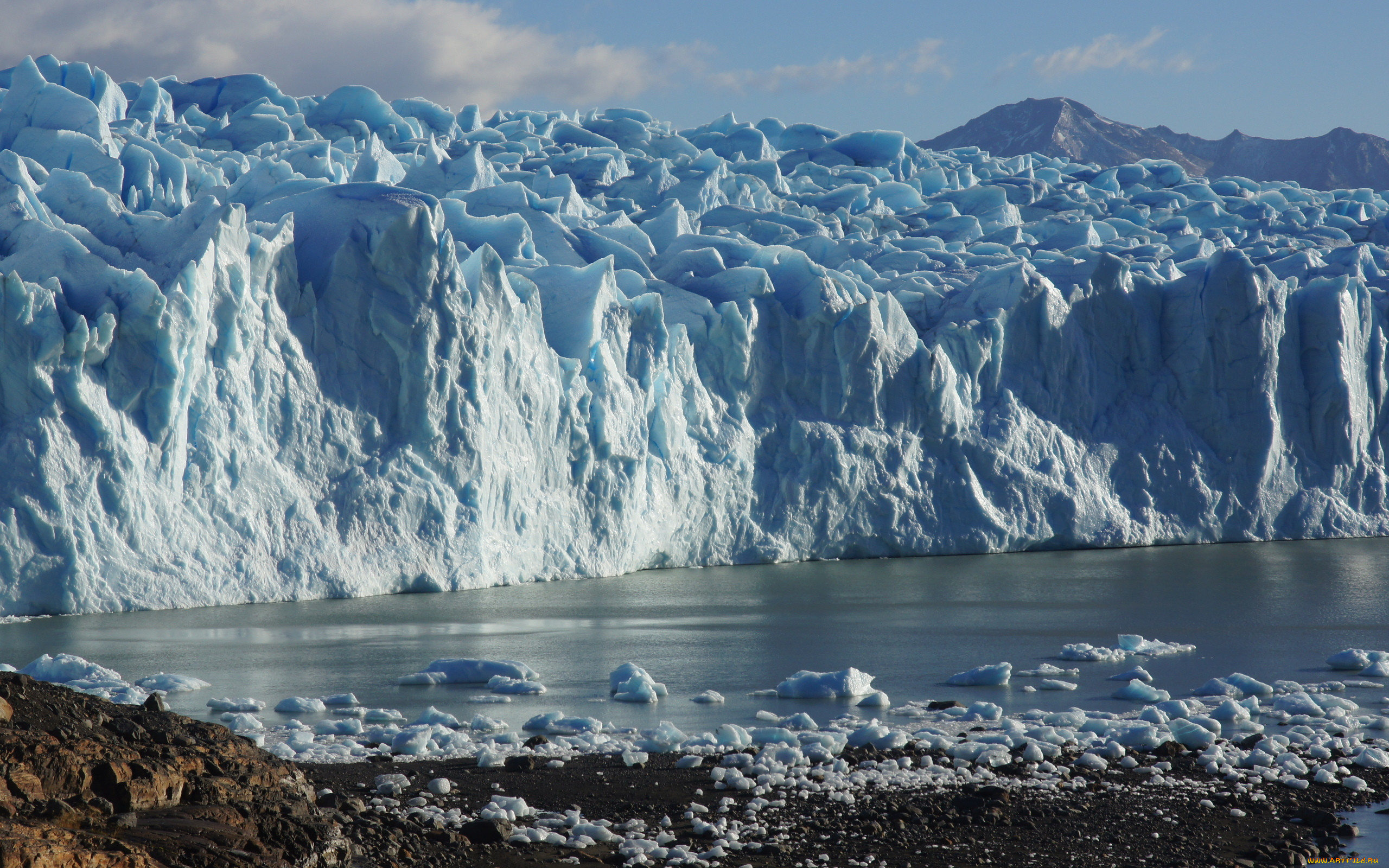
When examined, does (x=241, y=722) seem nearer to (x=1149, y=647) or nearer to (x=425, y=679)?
(x=425, y=679)

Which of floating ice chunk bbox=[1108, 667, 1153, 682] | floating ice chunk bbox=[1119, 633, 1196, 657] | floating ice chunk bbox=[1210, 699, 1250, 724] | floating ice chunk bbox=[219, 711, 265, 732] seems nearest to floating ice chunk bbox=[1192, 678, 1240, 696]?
floating ice chunk bbox=[1108, 667, 1153, 682]

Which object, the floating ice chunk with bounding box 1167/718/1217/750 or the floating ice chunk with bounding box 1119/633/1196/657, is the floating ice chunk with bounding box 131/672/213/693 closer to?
the floating ice chunk with bounding box 1167/718/1217/750

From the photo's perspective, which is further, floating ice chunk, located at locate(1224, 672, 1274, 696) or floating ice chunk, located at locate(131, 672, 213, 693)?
floating ice chunk, located at locate(1224, 672, 1274, 696)

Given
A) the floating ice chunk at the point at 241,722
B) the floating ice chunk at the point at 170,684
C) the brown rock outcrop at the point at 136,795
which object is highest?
the brown rock outcrop at the point at 136,795

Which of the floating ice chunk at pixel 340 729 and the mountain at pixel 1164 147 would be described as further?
the mountain at pixel 1164 147

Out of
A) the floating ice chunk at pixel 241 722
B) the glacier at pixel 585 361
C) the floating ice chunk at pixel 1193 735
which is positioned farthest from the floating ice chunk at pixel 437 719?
the glacier at pixel 585 361

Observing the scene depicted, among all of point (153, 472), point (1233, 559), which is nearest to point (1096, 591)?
point (1233, 559)

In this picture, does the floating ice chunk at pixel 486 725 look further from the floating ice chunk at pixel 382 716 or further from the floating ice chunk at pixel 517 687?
the floating ice chunk at pixel 517 687
